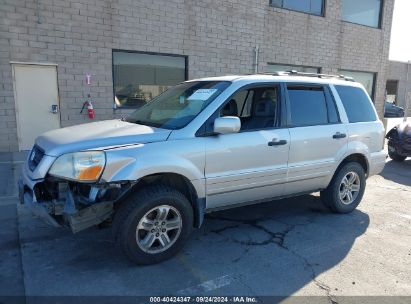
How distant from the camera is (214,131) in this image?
3561 mm

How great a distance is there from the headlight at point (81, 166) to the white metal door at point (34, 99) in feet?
19.9

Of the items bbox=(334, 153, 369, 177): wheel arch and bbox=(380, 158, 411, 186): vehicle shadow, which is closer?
bbox=(334, 153, 369, 177): wheel arch

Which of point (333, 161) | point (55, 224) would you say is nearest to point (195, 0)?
point (333, 161)

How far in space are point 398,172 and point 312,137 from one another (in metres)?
5.04

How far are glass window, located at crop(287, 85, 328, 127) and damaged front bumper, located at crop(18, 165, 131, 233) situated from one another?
2346 mm

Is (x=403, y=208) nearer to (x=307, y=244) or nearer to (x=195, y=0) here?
(x=307, y=244)

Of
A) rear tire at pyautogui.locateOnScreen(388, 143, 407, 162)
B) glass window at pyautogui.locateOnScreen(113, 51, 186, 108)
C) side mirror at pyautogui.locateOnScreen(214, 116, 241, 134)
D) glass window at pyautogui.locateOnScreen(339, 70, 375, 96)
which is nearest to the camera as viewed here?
side mirror at pyautogui.locateOnScreen(214, 116, 241, 134)

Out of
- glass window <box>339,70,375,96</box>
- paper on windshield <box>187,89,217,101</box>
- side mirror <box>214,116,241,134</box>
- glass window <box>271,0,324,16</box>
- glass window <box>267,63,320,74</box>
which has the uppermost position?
glass window <box>271,0,324,16</box>

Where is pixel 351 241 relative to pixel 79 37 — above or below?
below

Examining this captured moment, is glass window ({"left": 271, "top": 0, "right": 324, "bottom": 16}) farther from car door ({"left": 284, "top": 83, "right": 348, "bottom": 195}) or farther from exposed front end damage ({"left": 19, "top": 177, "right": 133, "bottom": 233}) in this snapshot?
exposed front end damage ({"left": 19, "top": 177, "right": 133, "bottom": 233})

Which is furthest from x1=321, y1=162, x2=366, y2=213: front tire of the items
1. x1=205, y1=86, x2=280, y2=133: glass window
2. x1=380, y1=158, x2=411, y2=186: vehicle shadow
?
x1=380, y1=158, x2=411, y2=186: vehicle shadow

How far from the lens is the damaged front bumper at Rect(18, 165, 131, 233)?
3039 millimetres

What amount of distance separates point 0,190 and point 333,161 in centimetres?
526

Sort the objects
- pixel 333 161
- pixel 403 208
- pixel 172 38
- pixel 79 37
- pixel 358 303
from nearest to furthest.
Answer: pixel 358 303
pixel 333 161
pixel 403 208
pixel 79 37
pixel 172 38
